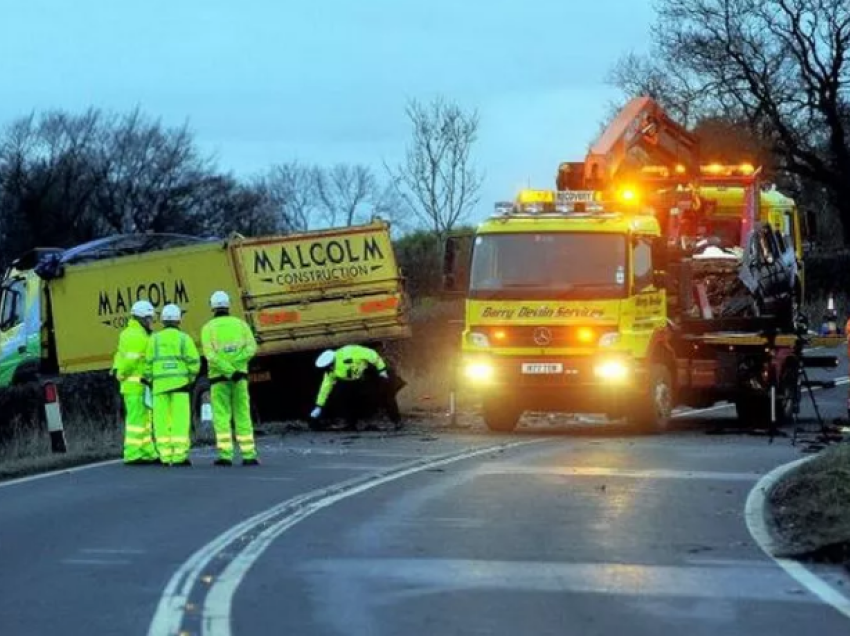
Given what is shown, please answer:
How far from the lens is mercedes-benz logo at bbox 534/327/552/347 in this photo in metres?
21.1

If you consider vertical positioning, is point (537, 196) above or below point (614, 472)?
above

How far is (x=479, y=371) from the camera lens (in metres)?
21.6

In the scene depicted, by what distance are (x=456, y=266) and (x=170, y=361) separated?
19.5 ft

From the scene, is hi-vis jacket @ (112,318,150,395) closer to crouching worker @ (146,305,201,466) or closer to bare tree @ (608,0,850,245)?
crouching worker @ (146,305,201,466)

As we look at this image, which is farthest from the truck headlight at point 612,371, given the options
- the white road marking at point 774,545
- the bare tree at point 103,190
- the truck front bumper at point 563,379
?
the bare tree at point 103,190

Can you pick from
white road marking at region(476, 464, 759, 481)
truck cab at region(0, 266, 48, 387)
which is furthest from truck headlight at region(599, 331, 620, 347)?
truck cab at region(0, 266, 48, 387)

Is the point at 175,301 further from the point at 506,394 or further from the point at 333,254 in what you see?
the point at 506,394

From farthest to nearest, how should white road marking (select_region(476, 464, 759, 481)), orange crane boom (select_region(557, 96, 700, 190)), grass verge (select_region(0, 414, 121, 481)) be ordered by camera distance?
orange crane boom (select_region(557, 96, 700, 190)), grass verge (select_region(0, 414, 121, 481)), white road marking (select_region(476, 464, 759, 481))

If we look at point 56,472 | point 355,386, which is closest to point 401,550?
point 56,472

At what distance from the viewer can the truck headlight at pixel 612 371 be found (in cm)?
2106

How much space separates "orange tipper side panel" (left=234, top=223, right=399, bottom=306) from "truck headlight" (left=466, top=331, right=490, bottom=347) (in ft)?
14.0

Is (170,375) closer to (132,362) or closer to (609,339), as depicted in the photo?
(132,362)

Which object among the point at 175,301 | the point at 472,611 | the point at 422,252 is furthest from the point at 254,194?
the point at 472,611

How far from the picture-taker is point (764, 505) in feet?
43.6
